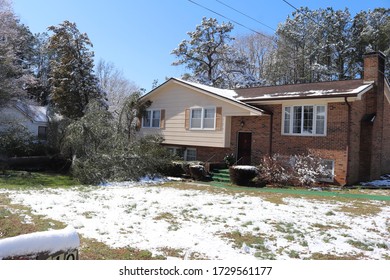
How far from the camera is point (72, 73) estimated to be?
25.2 meters

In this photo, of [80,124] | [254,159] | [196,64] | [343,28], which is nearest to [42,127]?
[196,64]

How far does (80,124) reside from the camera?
1548 cm

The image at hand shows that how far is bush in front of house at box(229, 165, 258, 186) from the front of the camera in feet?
47.6

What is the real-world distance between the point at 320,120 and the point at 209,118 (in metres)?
6.04

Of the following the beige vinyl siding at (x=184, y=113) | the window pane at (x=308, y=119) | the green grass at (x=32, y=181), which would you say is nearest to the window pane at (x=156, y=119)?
the beige vinyl siding at (x=184, y=113)

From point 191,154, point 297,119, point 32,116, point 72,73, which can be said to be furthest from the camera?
point 32,116

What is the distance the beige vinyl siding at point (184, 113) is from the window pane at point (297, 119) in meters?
2.23

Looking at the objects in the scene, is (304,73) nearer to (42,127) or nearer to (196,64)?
A: (196,64)

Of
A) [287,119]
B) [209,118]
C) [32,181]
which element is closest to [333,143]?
[287,119]

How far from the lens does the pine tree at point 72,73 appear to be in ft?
83.1

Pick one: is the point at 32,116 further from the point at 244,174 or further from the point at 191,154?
the point at 244,174

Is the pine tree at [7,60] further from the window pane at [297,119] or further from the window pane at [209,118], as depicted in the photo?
the window pane at [297,119]
